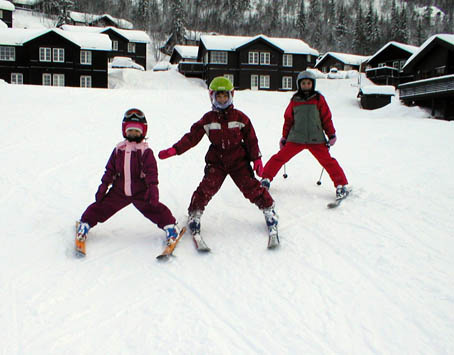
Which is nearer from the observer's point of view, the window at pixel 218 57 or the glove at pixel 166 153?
the glove at pixel 166 153

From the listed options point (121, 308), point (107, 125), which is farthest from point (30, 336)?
point (107, 125)

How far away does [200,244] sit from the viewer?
3574mm

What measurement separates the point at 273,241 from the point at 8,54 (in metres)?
37.1

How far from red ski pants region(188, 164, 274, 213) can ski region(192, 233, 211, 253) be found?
0.32 meters

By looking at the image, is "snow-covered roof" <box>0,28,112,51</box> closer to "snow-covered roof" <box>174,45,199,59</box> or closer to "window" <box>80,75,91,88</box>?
"window" <box>80,75,91,88</box>

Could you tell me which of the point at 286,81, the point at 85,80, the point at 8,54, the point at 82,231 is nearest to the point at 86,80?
the point at 85,80

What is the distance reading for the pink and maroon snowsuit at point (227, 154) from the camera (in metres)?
3.98

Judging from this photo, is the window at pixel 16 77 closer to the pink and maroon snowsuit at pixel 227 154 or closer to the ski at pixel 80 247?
the pink and maroon snowsuit at pixel 227 154

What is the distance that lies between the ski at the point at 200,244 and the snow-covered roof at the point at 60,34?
34469mm

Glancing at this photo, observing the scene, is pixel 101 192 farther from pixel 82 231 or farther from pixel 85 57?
pixel 85 57

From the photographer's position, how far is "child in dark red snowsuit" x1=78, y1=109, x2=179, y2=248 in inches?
145

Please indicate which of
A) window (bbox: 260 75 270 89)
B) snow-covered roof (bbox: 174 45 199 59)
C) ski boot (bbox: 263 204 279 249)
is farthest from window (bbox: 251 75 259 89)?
ski boot (bbox: 263 204 279 249)

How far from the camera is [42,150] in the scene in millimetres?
8094

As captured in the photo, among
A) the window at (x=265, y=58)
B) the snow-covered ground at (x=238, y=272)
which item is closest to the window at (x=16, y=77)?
the window at (x=265, y=58)
